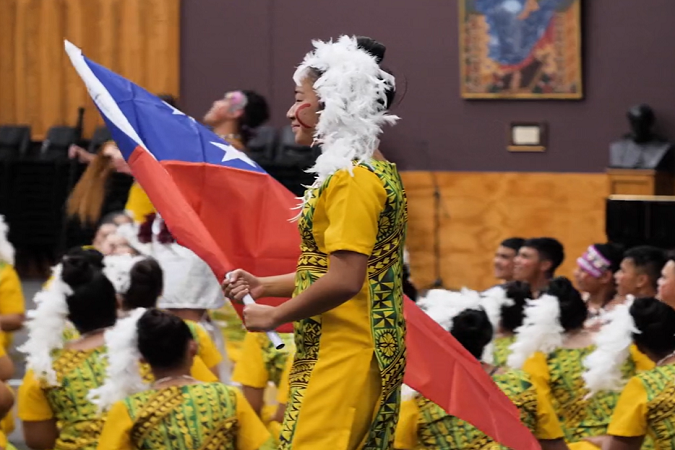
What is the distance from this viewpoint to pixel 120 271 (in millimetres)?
5301

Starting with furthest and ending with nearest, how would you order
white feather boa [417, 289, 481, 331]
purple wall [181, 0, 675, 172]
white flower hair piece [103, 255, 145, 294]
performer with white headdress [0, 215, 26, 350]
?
purple wall [181, 0, 675, 172] < performer with white headdress [0, 215, 26, 350] < white flower hair piece [103, 255, 145, 294] < white feather boa [417, 289, 481, 331]

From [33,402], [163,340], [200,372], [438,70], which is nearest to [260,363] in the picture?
[200,372]

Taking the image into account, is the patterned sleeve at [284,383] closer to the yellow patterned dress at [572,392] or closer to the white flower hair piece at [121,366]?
the white flower hair piece at [121,366]

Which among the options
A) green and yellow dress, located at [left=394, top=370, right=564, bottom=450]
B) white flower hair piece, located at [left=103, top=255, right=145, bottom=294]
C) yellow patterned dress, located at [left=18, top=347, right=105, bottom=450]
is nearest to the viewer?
green and yellow dress, located at [left=394, top=370, right=564, bottom=450]

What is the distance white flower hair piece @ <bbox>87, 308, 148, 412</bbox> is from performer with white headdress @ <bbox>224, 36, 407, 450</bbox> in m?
0.97

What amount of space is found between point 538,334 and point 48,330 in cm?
173

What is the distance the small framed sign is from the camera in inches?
446

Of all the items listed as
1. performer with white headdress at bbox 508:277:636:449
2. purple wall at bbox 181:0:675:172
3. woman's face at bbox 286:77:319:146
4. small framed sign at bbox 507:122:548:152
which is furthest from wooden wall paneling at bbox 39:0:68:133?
woman's face at bbox 286:77:319:146

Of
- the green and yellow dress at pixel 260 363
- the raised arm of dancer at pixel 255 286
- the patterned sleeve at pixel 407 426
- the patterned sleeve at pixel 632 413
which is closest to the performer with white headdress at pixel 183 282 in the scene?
the green and yellow dress at pixel 260 363

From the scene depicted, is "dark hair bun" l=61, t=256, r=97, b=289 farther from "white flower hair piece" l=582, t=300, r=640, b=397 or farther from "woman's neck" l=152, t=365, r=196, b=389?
"white flower hair piece" l=582, t=300, r=640, b=397

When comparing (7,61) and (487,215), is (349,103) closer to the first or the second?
(487,215)

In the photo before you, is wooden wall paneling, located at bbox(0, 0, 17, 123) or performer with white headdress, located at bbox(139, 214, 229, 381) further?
wooden wall paneling, located at bbox(0, 0, 17, 123)

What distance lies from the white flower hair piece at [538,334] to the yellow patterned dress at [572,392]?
0.03 metres

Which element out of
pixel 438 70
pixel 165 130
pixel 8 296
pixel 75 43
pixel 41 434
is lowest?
pixel 41 434
